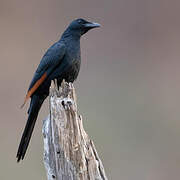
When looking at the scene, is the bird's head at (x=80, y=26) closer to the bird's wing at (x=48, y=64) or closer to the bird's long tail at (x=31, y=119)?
the bird's wing at (x=48, y=64)

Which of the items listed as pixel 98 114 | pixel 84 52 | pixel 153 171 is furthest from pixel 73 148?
pixel 84 52

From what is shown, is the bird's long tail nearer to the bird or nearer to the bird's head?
the bird

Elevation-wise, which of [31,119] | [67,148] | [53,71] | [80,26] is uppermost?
[80,26]

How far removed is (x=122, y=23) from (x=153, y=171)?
4.43 m

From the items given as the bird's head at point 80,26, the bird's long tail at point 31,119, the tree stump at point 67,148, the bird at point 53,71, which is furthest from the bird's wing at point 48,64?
the tree stump at point 67,148

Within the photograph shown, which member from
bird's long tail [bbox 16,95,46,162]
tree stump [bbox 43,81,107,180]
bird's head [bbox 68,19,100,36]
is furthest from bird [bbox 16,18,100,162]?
tree stump [bbox 43,81,107,180]

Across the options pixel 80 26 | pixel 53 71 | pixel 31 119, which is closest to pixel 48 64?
pixel 53 71

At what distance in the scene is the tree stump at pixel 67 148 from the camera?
4066 mm

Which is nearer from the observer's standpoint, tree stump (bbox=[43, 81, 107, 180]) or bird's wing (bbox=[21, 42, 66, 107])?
tree stump (bbox=[43, 81, 107, 180])

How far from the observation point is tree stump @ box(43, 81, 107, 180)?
407 centimetres

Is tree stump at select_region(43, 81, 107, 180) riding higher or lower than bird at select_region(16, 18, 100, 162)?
lower

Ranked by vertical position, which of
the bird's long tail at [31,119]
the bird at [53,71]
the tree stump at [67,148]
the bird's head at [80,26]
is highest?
the bird's head at [80,26]

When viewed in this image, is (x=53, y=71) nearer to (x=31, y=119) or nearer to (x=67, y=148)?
(x=31, y=119)

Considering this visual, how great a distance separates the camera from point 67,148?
161 inches
